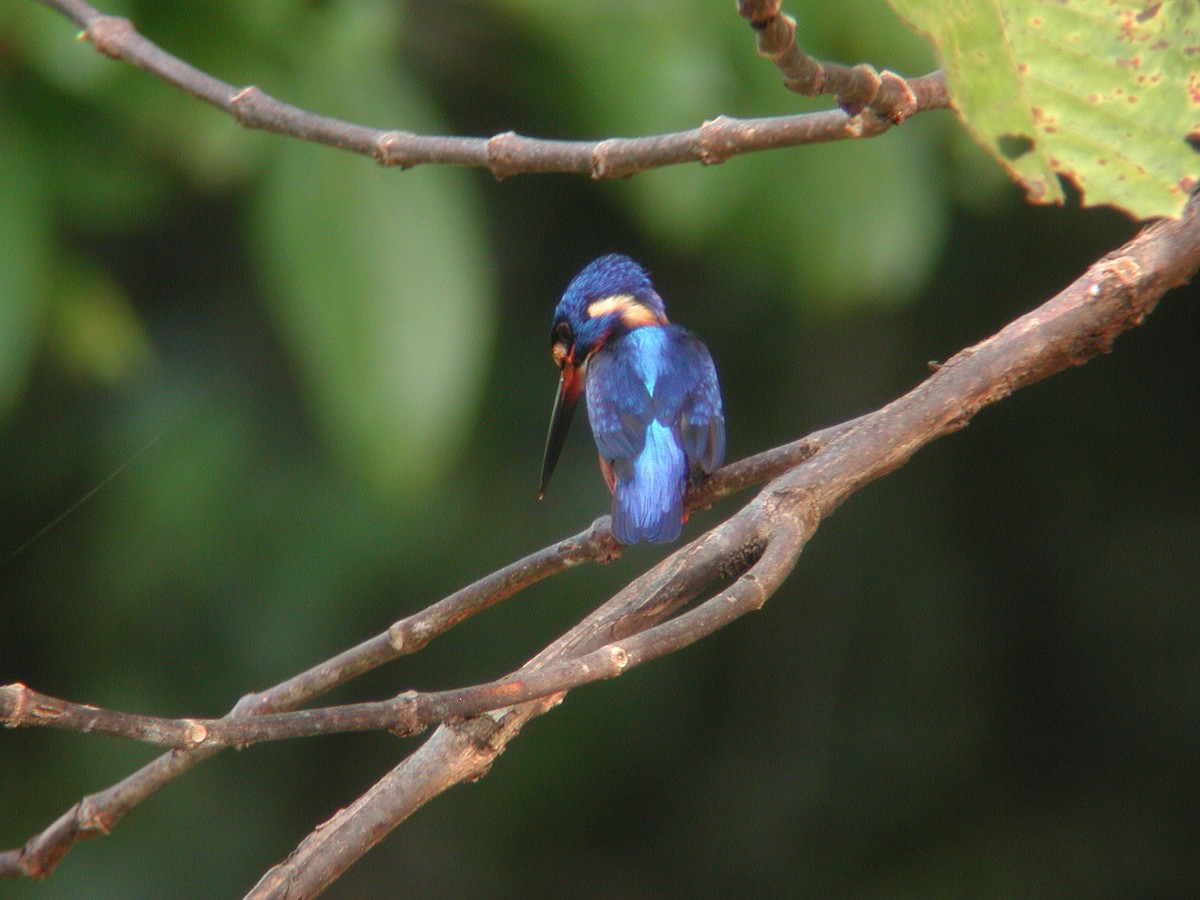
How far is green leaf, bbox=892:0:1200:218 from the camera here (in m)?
0.70

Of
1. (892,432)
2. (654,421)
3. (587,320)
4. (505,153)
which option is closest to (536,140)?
(505,153)

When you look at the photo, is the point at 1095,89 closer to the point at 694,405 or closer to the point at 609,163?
the point at 609,163

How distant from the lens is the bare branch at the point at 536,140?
1181 mm

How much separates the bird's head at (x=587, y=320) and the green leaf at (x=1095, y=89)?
6.25 feet

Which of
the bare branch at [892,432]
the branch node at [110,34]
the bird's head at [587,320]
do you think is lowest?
the bird's head at [587,320]

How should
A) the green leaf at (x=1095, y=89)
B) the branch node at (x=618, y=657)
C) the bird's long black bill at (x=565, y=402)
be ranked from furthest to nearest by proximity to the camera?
the bird's long black bill at (x=565, y=402), the branch node at (x=618, y=657), the green leaf at (x=1095, y=89)

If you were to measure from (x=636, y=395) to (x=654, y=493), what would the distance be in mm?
288

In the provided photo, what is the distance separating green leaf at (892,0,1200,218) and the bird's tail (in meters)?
→ 1.13

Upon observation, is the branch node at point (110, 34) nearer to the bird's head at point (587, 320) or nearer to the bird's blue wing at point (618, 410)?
the bird's blue wing at point (618, 410)

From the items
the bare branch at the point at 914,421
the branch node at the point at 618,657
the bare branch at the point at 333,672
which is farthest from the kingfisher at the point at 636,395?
the branch node at the point at 618,657

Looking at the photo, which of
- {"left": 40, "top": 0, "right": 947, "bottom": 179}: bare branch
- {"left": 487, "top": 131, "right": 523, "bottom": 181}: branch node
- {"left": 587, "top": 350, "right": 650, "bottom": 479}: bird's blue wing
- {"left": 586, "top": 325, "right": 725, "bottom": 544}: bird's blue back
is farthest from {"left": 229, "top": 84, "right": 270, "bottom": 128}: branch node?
{"left": 587, "top": 350, "right": 650, "bottom": 479}: bird's blue wing

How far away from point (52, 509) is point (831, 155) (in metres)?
2.21

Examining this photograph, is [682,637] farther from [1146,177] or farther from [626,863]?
[626,863]

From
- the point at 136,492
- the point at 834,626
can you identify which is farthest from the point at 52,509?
the point at 834,626
